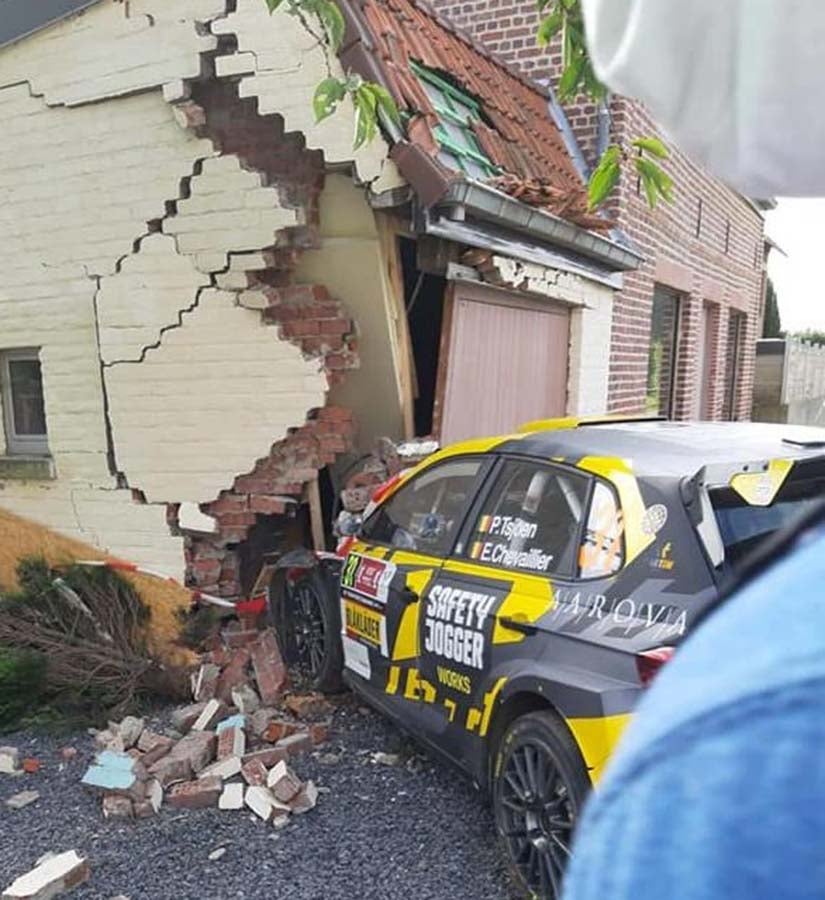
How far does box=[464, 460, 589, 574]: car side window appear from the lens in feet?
9.55

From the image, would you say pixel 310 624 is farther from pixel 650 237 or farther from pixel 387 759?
pixel 650 237

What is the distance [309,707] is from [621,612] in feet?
7.90

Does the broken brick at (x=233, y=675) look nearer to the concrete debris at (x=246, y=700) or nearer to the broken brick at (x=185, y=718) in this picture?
the concrete debris at (x=246, y=700)

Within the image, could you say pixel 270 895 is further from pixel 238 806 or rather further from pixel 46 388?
pixel 46 388

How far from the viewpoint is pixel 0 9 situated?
5.27 metres

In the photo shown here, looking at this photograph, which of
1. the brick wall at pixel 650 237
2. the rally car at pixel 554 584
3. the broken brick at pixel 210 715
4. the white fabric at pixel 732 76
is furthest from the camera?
the brick wall at pixel 650 237

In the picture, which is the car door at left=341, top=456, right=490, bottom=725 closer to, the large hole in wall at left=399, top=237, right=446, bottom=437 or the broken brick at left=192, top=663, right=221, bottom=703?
the broken brick at left=192, top=663, right=221, bottom=703

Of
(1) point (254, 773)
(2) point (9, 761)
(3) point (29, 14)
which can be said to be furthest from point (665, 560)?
(3) point (29, 14)

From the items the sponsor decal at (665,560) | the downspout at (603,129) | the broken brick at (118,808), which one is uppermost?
the downspout at (603,129)

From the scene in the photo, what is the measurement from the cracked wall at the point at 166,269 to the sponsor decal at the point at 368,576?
102 centimetres

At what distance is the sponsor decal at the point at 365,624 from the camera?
3727 mm

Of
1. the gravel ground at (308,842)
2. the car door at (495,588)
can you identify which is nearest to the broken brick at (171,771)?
the gravel ground at (308,842)

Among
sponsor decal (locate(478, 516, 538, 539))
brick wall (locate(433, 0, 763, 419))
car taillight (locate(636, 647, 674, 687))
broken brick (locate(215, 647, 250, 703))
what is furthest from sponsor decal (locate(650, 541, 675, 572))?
brick wall (locate(433, 0, 763, 419))

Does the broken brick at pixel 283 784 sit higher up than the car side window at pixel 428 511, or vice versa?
the car side window at pixel 428 511
